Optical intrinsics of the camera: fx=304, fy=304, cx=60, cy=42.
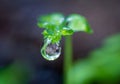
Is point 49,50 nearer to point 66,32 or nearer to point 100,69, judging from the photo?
point 66,32

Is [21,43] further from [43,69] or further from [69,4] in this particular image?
[69,4]

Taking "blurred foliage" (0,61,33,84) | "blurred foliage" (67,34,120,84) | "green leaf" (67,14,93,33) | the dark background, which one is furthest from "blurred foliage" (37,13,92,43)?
the dark background

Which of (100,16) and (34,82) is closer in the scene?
(34,82)

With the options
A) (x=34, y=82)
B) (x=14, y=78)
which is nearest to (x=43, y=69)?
(x=34, y=82)

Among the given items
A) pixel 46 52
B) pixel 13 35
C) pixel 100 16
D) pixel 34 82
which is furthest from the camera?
pixel 100 16

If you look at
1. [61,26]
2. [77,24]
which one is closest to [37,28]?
[77,24]

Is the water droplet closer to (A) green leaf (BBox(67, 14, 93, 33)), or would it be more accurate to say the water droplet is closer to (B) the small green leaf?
(B) the small green leaf
